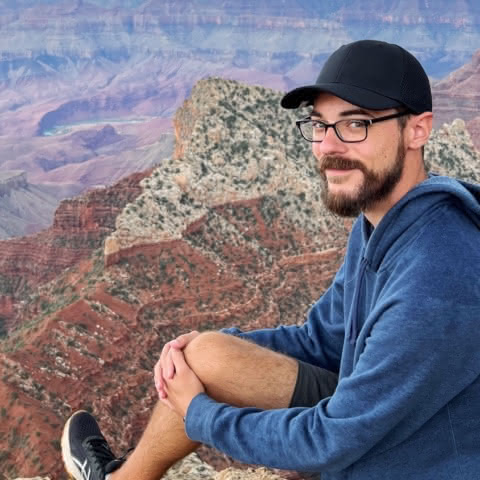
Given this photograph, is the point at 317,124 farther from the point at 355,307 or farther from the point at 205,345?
the point at 205,345

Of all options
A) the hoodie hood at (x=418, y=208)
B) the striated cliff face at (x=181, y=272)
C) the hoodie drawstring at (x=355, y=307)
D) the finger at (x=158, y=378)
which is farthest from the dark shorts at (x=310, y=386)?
the striated cliff face at (x=181, y=272)

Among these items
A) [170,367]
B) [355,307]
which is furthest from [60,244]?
[355,307]

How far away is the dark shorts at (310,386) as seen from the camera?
201 inches

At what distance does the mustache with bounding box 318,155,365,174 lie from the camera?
4371 millimetres

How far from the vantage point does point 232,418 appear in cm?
438

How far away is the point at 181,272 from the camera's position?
33219 millimetres

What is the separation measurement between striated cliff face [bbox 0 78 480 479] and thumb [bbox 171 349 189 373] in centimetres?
1788

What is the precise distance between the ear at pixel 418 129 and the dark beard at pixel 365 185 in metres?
0.07

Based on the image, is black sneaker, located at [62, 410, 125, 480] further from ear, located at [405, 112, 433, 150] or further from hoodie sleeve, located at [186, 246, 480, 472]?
ear, located at [405, 112, 433, 150]

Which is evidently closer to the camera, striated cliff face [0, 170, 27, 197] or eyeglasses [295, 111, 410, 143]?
eyeglasses [295, 111, 410, 143]

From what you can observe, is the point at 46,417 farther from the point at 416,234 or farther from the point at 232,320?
the point at 416,234

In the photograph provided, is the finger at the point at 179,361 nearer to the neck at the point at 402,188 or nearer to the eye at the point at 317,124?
the neck at the point at 402,188

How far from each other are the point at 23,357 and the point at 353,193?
24567 mm

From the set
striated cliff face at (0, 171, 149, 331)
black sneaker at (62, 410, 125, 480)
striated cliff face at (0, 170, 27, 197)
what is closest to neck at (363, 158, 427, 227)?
black sneaker at (62, 410, 125, 480)
